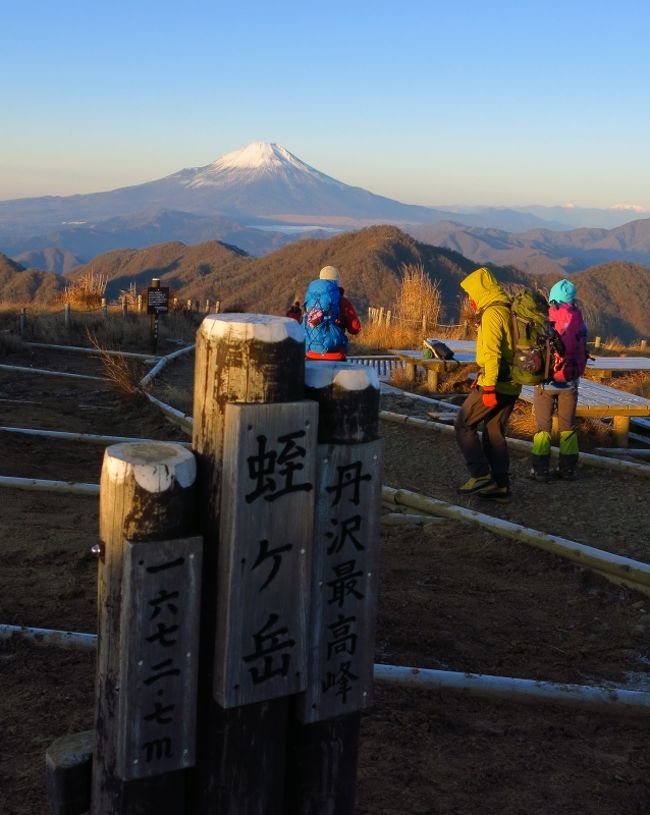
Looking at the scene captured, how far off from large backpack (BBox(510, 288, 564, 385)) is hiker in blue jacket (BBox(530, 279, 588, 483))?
575 millimetres

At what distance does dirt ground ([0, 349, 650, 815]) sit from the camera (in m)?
3.21

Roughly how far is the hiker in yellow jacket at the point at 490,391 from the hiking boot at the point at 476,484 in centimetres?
1

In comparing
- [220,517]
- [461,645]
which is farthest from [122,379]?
[220,517]

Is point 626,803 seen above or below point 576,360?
below

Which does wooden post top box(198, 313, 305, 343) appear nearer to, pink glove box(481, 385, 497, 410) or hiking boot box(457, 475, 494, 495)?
pink glove box(481, 385, 497, 410)

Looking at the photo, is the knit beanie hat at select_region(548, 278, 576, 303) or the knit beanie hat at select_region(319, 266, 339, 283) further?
the knit beanie hat at select_region(319, 266, 339, 283)

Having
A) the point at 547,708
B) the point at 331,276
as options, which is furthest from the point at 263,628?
the point at 331,276

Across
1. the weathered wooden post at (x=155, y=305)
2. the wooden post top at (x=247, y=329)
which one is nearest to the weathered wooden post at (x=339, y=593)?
the wooden post top at (x=247, y=329)

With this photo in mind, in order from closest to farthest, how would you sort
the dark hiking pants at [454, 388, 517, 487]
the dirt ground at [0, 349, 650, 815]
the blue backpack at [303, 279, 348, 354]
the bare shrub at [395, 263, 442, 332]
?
the dirt ground at [0, 349, 650, 815]
the dark hiking pants at [454, 388, 517, 487]
the blue backpack at [303, 279, 348, 354]
the bare shrub at [395, 263, 442, 332]

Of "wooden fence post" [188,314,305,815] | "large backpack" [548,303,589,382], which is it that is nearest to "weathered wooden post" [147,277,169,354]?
"large backpack" [548,303,589,382]

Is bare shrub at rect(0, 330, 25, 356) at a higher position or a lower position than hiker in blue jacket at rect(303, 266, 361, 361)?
lower

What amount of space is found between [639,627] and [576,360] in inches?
119

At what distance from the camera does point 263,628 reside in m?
2.34

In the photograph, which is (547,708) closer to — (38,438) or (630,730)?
(630,730)
